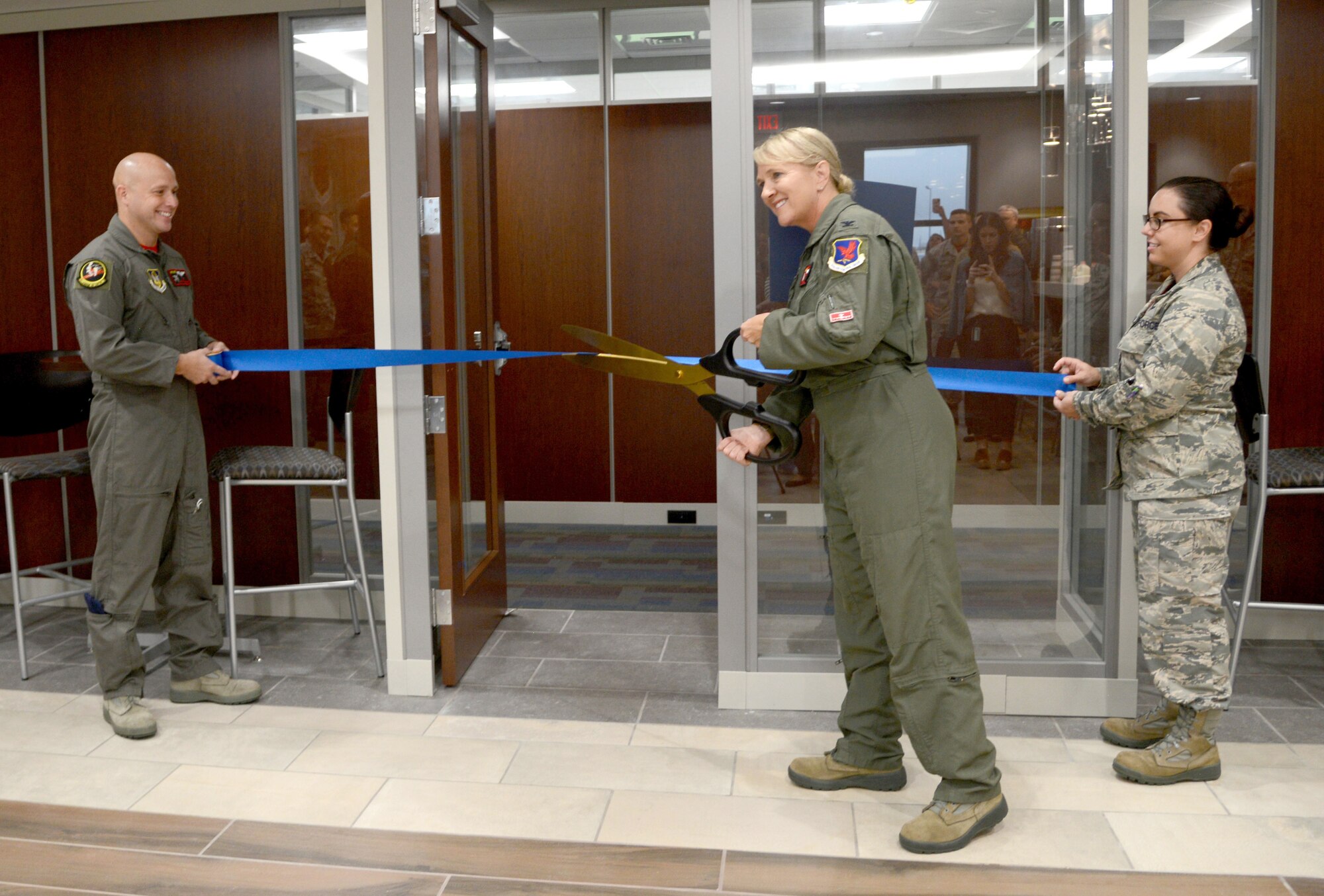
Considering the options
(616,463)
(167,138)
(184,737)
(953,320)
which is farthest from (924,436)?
(616,463)

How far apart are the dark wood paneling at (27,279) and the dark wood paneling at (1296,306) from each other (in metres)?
4.72

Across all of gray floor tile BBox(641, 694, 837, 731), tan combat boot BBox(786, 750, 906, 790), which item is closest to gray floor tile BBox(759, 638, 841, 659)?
gray floor tile BBox(641, 694, 837, 731)

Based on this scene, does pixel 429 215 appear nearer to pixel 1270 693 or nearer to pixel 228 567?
pixel 228 567

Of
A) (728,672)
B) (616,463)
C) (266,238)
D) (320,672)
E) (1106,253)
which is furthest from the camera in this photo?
(616,463)

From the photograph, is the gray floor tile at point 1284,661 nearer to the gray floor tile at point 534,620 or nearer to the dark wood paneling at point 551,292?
the gray floor tile at point 534,620

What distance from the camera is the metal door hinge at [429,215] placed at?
3475 mm

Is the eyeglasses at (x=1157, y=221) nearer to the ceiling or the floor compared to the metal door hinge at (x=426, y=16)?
nearer to the floor

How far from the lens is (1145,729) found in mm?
3092

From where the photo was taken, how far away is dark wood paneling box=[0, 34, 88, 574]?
4559mm

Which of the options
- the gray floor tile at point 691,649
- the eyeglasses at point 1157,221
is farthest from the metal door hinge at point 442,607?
the eyeglasses at point 1157,221

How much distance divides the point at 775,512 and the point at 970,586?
65cm

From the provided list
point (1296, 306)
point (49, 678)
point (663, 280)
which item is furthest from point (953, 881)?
point (663, 280)

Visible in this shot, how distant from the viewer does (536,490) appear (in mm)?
6488

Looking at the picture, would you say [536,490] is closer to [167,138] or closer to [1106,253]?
[167,138]
